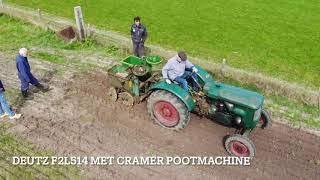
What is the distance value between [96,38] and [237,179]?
722cm

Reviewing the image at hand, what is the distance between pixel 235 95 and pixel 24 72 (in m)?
5.25

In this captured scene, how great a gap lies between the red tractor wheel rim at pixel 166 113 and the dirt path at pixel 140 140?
0.75ft

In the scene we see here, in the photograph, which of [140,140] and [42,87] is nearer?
[140,140]

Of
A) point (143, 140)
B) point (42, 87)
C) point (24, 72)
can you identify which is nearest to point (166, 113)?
point (143, 140)

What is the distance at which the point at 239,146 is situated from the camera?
7.52m

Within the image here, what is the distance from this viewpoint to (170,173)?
7.33 metres

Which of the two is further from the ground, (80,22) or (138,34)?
(138,34)

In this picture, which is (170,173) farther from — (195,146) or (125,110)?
(125,110)

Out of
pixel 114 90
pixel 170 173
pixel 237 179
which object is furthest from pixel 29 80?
pixel 237 179

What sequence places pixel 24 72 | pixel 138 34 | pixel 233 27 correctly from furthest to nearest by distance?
pixel 233 27, pixel 138 34, pixel 24 72

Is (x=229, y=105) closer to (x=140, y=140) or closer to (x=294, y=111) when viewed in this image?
(x=140, y=140)

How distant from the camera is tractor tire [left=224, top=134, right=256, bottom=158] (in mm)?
7320

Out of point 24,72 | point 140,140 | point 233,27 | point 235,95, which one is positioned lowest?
point 140,140

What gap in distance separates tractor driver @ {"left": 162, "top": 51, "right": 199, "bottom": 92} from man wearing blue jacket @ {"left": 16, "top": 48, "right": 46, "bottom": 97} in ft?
11.9
